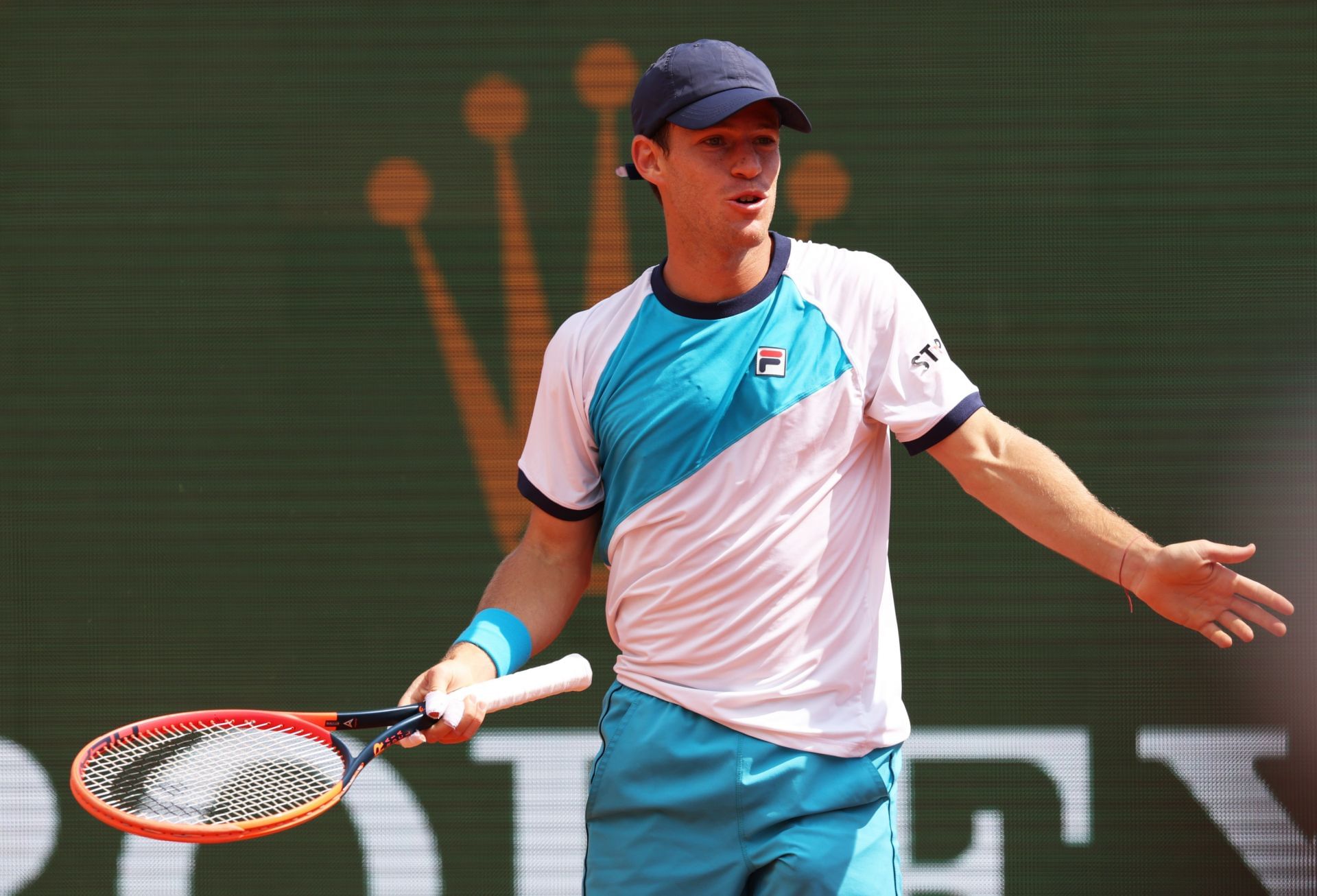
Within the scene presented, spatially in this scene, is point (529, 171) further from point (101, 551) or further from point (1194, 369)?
point (1194, 369)

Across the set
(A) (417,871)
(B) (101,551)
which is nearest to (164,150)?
(B) (101,551)

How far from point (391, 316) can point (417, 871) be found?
4.71 feet

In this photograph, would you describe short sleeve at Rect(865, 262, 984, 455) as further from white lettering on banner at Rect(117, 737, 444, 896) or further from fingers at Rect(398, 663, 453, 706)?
white lettering on banner at Rect(117, 737, 444, 896)

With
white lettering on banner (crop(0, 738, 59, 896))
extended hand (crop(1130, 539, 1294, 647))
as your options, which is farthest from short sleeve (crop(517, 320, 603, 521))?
white lettering on banner (crop(0, 738, 59, 896))

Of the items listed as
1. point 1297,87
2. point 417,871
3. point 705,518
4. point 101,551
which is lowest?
point 417,871

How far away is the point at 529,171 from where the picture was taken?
391 centimetres

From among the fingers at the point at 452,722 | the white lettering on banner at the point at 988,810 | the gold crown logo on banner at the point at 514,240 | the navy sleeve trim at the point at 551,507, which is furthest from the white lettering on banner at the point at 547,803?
the fingers at the point at 452,722

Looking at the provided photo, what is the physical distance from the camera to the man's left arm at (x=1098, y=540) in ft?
7.40

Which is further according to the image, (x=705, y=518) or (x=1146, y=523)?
(x=1146, y=523)

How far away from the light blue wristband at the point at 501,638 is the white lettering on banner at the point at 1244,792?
1.95 metres

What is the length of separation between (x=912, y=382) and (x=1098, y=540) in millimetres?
383

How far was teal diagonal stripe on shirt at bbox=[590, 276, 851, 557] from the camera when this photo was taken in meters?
2.48

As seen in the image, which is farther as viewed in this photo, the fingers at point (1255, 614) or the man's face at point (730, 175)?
the man's face at point (730, 175)

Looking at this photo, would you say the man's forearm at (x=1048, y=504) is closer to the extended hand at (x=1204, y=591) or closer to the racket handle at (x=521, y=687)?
the extended hand at (x=1204, y=591)
